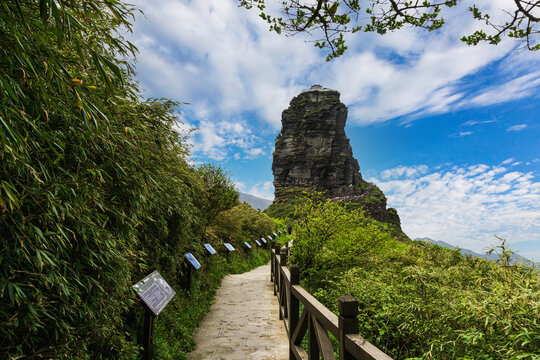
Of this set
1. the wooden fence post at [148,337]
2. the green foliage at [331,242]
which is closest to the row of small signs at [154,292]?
the wooden fence post at [148,337]

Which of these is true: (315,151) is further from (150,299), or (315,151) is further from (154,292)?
(150,299)

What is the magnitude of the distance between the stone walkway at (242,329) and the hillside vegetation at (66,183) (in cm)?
70

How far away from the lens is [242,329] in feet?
15.5

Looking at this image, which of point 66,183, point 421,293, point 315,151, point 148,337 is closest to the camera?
point 66,183

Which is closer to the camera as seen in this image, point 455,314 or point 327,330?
point 455,314

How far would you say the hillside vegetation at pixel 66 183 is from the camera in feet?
5.00

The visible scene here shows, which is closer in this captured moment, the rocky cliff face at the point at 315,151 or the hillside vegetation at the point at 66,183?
the hillside vegetation at the point at 66,183

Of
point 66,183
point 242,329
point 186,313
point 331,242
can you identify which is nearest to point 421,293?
point 242,329

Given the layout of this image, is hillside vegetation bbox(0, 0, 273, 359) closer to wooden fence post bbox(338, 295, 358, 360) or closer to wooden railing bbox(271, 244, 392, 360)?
wooden railing bbox(271, 244, 392, 360)

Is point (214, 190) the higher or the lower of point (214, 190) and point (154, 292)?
the higher

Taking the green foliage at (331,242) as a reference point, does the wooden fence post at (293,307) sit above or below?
below

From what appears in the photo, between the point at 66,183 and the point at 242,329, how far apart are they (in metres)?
3.94

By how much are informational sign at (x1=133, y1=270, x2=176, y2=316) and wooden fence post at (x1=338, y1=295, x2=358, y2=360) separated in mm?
2124

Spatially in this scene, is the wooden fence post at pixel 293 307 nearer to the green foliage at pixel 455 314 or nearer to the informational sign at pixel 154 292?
the green foliage at pixel 455 314
